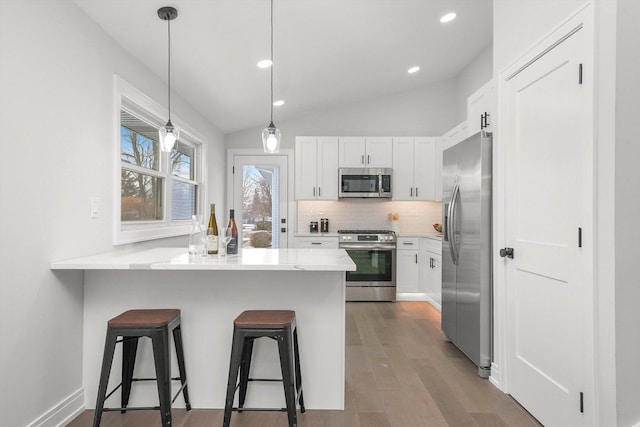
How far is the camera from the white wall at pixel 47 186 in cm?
174

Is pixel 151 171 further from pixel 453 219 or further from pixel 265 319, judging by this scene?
pixel 453 219

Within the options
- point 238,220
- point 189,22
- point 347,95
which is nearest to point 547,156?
point 189,22

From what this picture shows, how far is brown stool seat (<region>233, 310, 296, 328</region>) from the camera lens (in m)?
1.94

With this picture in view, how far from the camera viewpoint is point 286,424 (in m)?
2.13

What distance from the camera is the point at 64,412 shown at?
6.87 feet

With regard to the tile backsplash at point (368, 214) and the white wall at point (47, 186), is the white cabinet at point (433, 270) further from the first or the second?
the white wall at point (47, 186)

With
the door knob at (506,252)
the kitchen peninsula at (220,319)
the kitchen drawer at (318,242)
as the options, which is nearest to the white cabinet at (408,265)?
the kitchen drawer at (318,242)

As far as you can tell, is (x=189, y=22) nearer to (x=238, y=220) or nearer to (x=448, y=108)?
(x=238, y=220)

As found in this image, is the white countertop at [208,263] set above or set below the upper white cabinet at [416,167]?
below

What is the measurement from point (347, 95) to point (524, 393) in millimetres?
4241

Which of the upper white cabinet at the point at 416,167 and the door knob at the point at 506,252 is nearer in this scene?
the door knob at the point at 506,252

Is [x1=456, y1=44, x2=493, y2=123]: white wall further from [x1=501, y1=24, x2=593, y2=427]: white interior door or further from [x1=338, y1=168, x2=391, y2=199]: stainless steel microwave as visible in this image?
[x1=501, y1=24, x2=593, y2=427]: white interior door

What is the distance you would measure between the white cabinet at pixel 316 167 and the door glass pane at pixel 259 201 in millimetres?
586

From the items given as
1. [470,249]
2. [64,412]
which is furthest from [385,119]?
[64,412]
